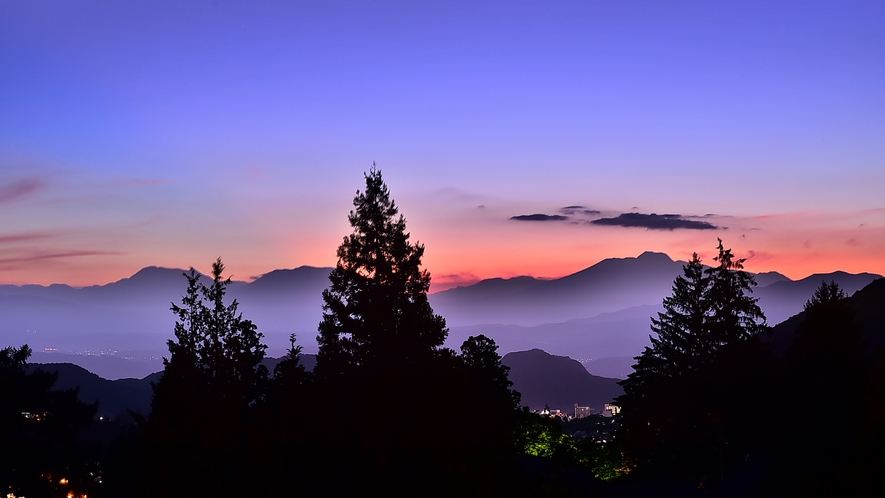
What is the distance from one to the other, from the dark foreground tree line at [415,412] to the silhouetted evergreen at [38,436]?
→ 0.32ft

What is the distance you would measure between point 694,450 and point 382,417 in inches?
1773

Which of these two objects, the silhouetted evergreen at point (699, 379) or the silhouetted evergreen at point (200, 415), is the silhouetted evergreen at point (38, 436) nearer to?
the silhouetted evergreen at point (200, 415)

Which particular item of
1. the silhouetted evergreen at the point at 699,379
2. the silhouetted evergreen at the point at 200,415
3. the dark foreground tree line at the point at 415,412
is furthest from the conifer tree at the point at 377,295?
the silhouetted evergreen at the point at 699,379

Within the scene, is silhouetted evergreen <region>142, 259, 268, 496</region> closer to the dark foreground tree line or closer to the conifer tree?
the dark foreground tree line

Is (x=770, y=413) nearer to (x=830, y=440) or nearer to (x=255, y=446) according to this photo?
(x=830, y=440)

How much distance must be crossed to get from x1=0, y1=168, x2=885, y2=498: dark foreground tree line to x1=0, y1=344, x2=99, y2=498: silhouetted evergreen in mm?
97

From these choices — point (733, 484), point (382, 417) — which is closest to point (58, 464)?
point (382, 417)

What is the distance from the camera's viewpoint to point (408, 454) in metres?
16.4

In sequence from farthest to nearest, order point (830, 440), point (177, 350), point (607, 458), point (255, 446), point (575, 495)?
point (607, 458)
point (830, 440)
point (575, 495)
point (177, 350)
point (255, 446)

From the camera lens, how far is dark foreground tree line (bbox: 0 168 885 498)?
50.3ft

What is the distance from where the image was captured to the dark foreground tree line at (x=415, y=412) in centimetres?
1534

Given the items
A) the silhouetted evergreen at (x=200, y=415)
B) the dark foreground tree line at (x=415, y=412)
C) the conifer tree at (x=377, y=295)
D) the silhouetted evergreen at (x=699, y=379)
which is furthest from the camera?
the silhouetted evergreen at (x=699, y=379)

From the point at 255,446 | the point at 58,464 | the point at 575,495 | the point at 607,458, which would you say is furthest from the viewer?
the point at 607,458

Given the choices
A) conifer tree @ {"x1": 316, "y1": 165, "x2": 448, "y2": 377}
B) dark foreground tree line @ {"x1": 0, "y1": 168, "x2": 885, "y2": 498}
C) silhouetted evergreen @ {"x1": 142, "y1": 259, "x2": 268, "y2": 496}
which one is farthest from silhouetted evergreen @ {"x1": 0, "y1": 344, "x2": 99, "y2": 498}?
silhouetted evergreen @ {"x1": 142, "y1": 259, "x2": 268, "y2": 496}
